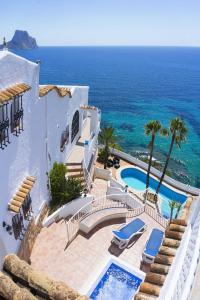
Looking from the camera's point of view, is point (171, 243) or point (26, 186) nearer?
point (171, 243)

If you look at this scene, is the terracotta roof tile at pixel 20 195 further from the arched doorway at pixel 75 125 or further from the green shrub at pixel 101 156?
the green shrub at pixel 101 156

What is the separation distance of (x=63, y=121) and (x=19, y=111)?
29.6 ft

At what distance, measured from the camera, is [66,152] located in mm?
23391

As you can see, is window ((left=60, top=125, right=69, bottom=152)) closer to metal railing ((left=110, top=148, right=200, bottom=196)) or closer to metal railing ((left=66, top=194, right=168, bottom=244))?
metal railing ((left=66, top=194, right=168, bottom=244))

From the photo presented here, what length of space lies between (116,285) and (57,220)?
5.74 m

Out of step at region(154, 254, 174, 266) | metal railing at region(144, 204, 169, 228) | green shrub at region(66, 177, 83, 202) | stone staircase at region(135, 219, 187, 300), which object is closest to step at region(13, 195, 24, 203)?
green shrub at region(66, 177, 83, 202)

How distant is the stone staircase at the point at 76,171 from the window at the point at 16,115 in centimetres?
910

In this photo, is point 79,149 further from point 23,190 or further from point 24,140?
point 23,190

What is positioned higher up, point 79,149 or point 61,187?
point 79,149

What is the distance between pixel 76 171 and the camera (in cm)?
2275

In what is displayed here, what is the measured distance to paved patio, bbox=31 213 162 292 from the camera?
15000 millimetres

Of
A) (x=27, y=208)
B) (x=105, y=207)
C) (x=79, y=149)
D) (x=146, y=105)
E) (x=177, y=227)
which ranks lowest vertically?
(x=146, y=105)

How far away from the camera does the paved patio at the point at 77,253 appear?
15000mm

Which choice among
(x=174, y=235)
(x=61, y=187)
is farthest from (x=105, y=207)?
(x=174, y=235)
